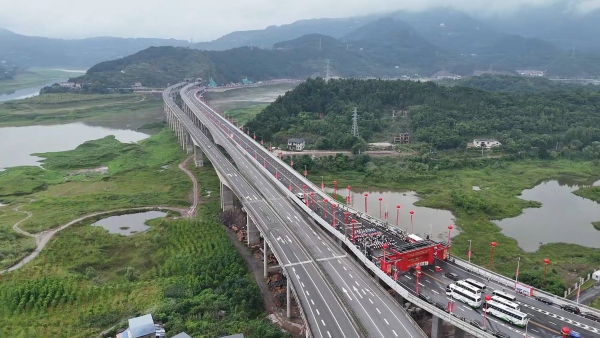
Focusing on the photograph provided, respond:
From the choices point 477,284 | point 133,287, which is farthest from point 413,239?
point 133,287

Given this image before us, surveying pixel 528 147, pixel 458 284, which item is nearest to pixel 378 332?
pixel 458 284

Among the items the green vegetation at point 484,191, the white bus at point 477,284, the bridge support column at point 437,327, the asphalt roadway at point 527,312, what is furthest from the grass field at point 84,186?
the white bus at point 477,284

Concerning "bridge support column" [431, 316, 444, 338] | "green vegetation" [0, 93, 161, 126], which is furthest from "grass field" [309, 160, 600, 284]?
"green vegetation" [0, 93, 161, 126]

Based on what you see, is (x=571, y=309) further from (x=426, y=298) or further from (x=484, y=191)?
(x=484, y=191)

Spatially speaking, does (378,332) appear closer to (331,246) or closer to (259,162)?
(331,246)

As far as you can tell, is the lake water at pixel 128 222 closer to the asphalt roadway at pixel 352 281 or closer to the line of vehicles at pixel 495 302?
the asphalt roadway at pixel 352 281
